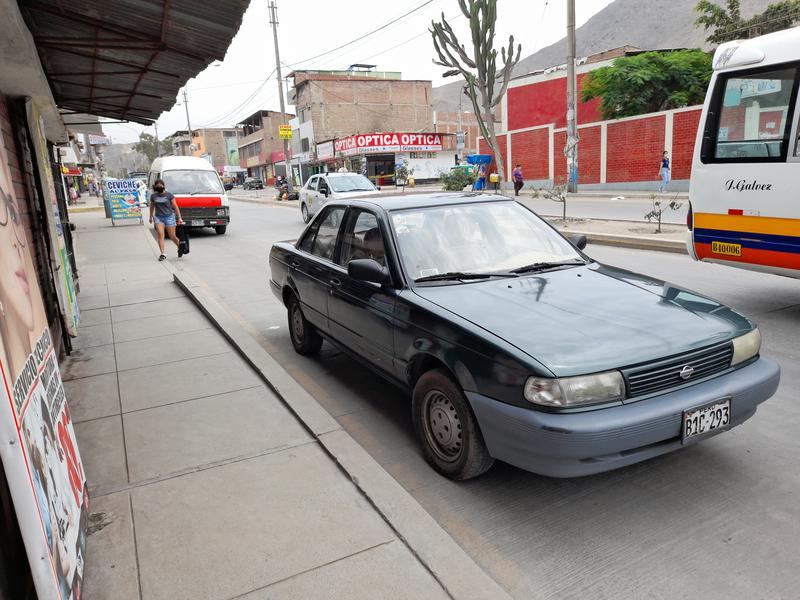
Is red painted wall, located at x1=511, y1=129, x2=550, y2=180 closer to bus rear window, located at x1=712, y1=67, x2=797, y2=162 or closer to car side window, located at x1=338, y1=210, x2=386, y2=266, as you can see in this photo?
bus rear window, located at x1=712, y1=67, x2=797, y2=162

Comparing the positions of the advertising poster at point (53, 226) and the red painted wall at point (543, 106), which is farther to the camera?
the red painted wall at point (543, 106)

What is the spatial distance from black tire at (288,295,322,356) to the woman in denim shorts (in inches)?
314

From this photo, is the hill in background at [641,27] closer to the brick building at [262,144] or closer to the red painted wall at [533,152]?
the brick building at [262,144]

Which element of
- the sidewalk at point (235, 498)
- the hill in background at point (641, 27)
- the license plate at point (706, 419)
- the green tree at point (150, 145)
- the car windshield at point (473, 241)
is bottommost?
the sidewalk at point (235, 498)

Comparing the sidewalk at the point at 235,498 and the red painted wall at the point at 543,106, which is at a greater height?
the red painted wall at the point at 543,106

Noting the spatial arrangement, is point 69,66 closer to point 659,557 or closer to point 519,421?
point 519,421

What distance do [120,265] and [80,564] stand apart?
1117 cm

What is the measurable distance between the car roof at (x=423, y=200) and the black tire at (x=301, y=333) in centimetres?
136

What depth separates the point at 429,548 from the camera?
9.15 ft

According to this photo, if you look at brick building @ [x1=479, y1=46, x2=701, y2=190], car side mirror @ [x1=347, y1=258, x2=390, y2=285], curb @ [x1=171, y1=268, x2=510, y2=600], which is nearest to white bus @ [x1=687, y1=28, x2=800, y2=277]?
car side mirror @ [x1=347, y1=258, x2=390, y2=285]

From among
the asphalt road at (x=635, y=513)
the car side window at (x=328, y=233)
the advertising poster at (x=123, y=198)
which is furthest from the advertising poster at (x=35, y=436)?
the advertising poster at (x=123, y=198)

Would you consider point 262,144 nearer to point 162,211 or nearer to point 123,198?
point 123,198

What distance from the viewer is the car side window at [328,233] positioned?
16.9ft

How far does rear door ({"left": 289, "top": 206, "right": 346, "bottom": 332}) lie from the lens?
5125 mm
